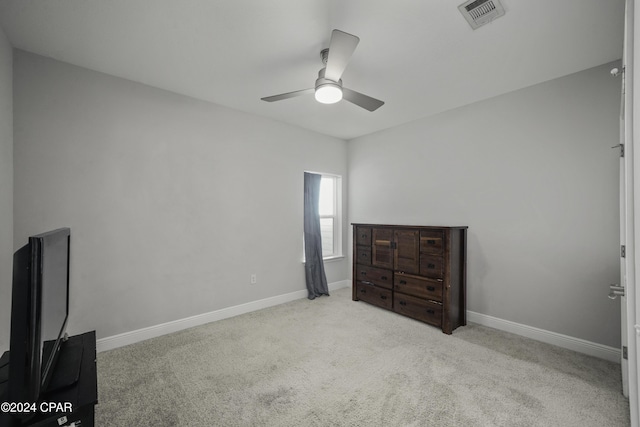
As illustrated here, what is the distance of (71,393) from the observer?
3.72ft

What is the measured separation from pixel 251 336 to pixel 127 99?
2606mm

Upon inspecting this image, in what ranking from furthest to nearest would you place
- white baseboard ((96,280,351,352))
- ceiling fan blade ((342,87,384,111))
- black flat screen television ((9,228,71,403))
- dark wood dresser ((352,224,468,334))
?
dark wood dresser ((352,224,468,334))
white baseboard ((96,280,351,352))
ceiling fan blade ((342,87,384,111))
black flat screen television ((9,228,71,403))

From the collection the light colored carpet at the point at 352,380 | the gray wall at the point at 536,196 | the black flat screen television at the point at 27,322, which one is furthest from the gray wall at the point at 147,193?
the gray wall at the point at 536,196

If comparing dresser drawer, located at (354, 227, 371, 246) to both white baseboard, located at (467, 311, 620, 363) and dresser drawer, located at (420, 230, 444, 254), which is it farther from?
white baseboard, located at (467, 311, 620, 363)

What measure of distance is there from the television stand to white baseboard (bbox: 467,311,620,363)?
134 inches

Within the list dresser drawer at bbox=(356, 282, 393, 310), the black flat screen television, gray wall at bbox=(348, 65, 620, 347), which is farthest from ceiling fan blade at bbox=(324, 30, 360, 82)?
dresser drawer at bbox=(356, 282, 393, 310)

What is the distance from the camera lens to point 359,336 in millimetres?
2783

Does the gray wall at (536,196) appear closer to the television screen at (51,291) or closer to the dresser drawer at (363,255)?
the dresser drawer at (363,255)

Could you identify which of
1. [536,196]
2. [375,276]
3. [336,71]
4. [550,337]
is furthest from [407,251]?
[336,71]

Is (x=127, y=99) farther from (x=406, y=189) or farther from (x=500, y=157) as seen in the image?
(x=500, y=157)

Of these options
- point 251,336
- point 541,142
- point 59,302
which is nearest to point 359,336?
point 251,336

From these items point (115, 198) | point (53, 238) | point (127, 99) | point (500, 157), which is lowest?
point (53, 238)

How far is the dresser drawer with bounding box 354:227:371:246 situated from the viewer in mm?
3801

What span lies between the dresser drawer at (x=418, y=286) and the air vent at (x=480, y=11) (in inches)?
92.6
